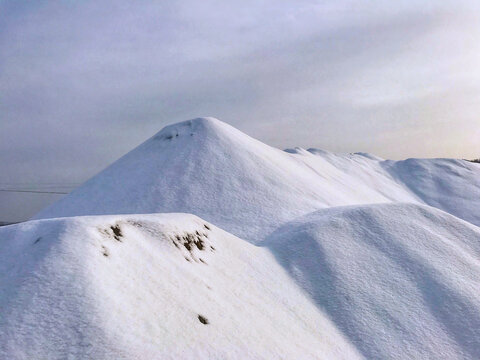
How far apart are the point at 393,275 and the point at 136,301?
13239 mm

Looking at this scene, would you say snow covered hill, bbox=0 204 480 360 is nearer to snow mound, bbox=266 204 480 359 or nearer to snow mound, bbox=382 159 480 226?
snow mound, bbox=266 204 480 359

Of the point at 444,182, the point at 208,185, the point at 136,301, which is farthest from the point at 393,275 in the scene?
the point at 444,182

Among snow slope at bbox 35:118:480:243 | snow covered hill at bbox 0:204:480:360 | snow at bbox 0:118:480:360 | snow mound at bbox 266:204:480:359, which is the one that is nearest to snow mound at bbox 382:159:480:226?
snow slope at bbox 35:118:480:243

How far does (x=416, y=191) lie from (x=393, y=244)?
206 feet

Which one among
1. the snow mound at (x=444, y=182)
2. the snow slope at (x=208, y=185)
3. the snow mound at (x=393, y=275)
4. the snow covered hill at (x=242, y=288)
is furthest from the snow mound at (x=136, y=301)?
the snow mound at (x=444, y=182)

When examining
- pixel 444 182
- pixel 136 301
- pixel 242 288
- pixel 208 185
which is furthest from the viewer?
pixel 444 182

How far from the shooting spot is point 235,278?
14773 mm

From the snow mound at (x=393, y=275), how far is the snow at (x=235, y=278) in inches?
2.3

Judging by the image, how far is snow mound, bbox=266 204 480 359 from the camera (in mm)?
14867

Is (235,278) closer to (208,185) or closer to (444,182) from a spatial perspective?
(208,185)

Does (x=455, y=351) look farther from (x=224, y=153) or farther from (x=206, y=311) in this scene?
(x=224, y=153)

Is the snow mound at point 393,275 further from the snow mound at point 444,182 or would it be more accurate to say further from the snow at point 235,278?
the snow mound at point 444,182

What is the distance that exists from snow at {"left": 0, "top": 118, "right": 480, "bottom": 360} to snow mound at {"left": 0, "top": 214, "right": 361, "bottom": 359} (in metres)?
0.04

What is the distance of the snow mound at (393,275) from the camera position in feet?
48.8
